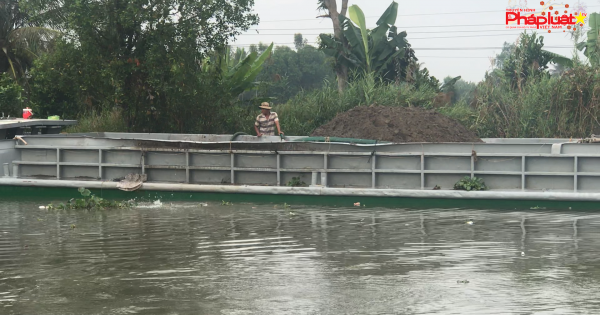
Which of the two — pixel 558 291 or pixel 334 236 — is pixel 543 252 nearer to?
pixel 558 291

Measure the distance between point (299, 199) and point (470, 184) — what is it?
3040 millimetres

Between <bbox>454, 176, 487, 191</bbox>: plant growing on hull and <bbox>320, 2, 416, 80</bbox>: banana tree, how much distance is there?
16.3 meters

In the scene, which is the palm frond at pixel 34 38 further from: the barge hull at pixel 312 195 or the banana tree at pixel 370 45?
the barge hull at pixel 312 195

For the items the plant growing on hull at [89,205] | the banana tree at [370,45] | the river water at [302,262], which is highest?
the banana tree at [370,45]

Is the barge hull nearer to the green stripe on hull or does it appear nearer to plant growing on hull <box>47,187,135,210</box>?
the green stripe on hull

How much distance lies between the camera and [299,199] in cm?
1372

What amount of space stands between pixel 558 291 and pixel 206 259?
382 cm

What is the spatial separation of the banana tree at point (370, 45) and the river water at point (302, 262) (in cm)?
1771

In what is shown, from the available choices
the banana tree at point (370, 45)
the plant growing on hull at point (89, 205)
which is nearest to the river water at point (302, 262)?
the plant growing on hull at point (89, 205)

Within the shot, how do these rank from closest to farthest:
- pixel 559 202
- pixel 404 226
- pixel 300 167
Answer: pixel 404 226 < pixel 559 202 < pixel 300 167

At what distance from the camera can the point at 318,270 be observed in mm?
7926

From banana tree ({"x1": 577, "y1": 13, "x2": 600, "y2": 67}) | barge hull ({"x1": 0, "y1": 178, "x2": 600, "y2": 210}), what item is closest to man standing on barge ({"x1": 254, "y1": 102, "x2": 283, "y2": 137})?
barge hull ({"x1": 0, "y1": 178, "x2": 600, "y2": 210})

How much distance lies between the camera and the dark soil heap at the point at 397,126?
16.3m

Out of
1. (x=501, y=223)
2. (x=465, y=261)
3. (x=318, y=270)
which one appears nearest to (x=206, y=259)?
(x=318, y=270)
